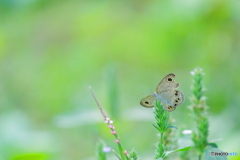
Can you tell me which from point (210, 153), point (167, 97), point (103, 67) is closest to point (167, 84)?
point (167, 97)

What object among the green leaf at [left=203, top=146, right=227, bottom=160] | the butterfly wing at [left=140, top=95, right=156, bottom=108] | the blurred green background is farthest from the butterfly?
the blurred green background

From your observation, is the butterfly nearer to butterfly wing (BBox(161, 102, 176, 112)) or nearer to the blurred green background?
butterfly wing (BBox(161, 102, 176, 112))

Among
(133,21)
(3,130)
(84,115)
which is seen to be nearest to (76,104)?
(3,130)

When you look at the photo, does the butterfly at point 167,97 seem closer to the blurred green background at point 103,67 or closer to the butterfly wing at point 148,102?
the butterfly wing at point 148,102

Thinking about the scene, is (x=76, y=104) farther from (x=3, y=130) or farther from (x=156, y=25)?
(x=156, y=25)

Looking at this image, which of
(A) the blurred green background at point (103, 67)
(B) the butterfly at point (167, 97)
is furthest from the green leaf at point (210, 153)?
(A) the blurred green background at point (103, 67)

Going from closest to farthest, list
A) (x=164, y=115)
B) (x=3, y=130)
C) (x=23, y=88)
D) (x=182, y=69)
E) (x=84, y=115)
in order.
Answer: (x=164, y=115) → (x=84, y=115) → (x=3, y=130) → (x=182, y=69) → (x=23, y=88)
